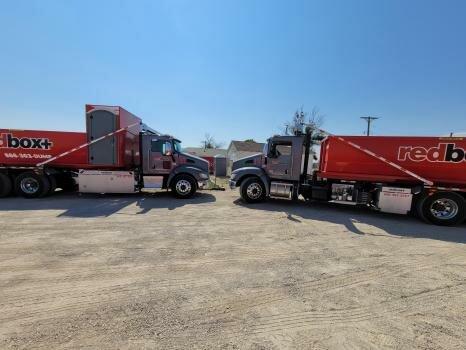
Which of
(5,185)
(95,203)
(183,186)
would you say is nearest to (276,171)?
(183,186)

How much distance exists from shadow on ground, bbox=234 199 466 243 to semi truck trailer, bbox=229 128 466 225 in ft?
1.20

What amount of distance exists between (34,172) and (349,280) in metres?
12.2

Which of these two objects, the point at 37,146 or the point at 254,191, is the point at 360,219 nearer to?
the point at 254,191

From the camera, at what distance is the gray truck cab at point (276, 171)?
1072 cm

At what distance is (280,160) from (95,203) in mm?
7178

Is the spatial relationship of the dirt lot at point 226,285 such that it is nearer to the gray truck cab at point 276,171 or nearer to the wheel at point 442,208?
the wheel at point 442,208

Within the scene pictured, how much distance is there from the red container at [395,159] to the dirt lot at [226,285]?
220 centimetres

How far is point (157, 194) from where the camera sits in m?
13.0

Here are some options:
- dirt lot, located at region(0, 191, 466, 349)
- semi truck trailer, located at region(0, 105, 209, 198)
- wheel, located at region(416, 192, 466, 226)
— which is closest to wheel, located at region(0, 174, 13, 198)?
semi truck trailer, located at region(0, 105, 209, 198)

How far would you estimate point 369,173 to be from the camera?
966cm

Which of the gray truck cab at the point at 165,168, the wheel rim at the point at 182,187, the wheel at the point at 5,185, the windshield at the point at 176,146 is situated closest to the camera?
the wheel at the point at 5,185

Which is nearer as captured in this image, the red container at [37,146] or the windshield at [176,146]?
the red container at [37,146]

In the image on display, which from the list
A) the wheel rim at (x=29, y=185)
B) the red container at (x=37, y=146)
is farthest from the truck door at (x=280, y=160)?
the wheel rim at (x=29, y=185)

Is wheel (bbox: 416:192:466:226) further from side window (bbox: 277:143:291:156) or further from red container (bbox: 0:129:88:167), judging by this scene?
red container (bbox: 0:129:88:167)
